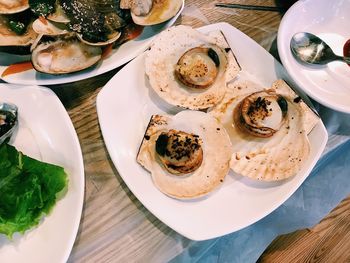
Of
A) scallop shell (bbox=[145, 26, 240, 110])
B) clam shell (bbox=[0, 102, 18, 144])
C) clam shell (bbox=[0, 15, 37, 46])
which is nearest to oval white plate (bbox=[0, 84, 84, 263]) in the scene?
clam shell (bbox=[0, 102, 18, 144])

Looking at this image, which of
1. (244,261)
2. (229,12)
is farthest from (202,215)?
(229,12)

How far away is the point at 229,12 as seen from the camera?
1376 mm

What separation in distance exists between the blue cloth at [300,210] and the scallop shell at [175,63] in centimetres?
44

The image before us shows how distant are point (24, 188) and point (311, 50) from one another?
0.94 metres

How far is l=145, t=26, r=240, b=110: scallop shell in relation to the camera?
3.77 ft

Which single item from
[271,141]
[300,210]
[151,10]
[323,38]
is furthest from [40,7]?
[300,210]

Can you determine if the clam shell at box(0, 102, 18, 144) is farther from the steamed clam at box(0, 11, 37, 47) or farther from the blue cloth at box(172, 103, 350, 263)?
the blue cloth at box(172, 103, 350, 263)

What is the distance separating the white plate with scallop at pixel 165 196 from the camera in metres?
1.03

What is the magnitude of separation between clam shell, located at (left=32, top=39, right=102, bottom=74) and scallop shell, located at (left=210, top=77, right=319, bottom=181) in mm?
397

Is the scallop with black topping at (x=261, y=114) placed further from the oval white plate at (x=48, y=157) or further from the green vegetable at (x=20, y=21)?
the green vegetable at (x=20, y=21)

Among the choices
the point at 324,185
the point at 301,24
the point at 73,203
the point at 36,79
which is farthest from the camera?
the point at 324,185

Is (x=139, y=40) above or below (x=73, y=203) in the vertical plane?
above

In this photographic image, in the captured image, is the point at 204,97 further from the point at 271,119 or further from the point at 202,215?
the point at 202,215

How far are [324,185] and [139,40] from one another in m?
0.85
